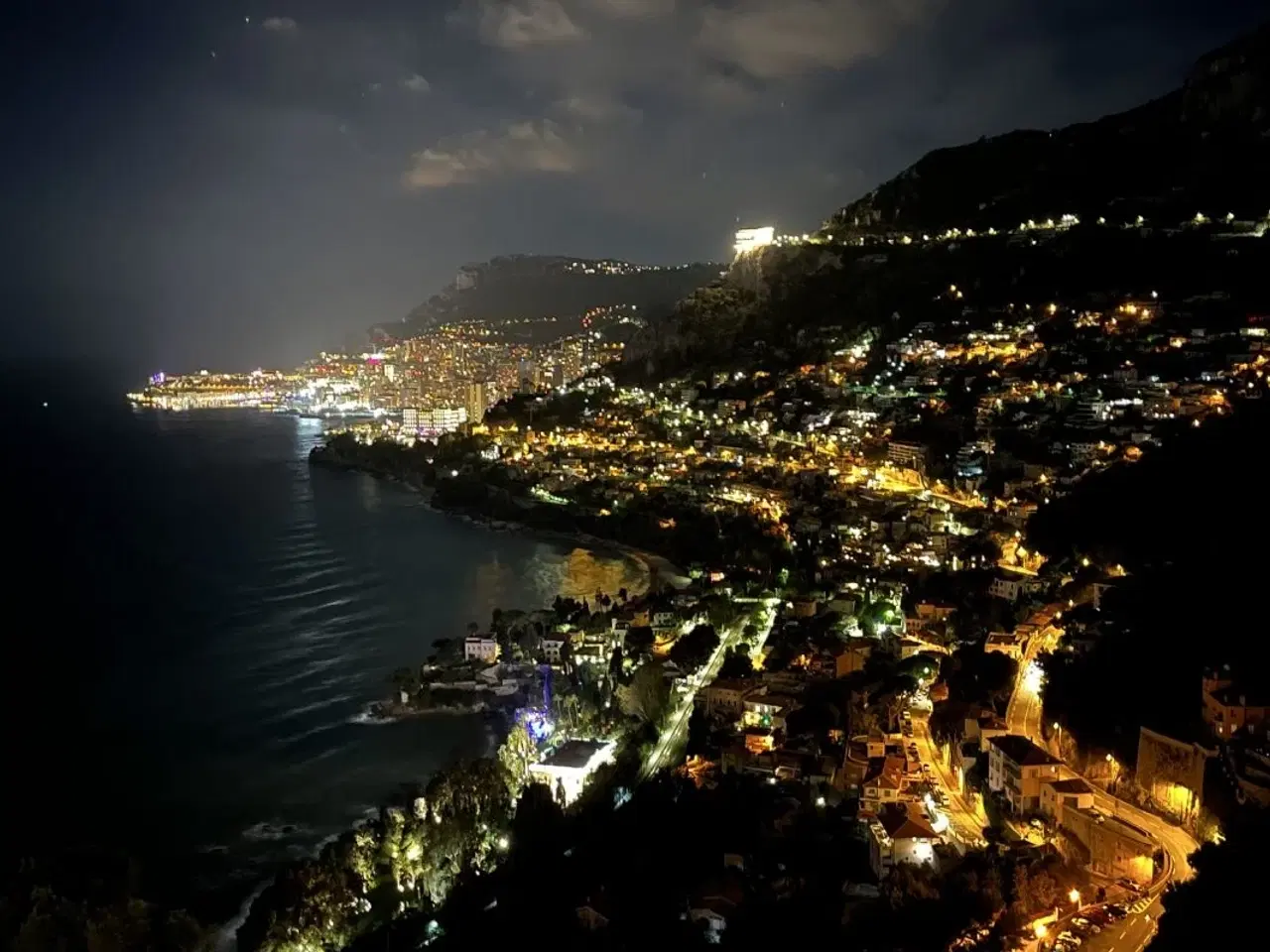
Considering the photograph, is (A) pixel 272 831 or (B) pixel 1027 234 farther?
(B) pixel 1027 234

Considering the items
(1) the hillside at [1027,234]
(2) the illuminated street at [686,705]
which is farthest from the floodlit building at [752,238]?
(2) the illuminated street at [686,705]

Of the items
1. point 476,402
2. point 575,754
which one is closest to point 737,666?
point 575,754

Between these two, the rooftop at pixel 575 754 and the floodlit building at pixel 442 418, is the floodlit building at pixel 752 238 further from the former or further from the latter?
the rooftop at pixel 575 754

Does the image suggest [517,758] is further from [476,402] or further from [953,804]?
[476,402]

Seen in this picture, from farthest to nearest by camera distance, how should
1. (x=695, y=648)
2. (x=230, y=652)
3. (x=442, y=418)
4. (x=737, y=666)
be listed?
1. (x=442, y=418)
2. (x=230, y=652)
3. (x=695, y=648)
4. (x=737, y=666)

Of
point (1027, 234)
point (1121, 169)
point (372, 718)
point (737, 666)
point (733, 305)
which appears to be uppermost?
point (1121, 169)

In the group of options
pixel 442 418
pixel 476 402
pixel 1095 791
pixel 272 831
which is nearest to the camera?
pixel 1095 791
